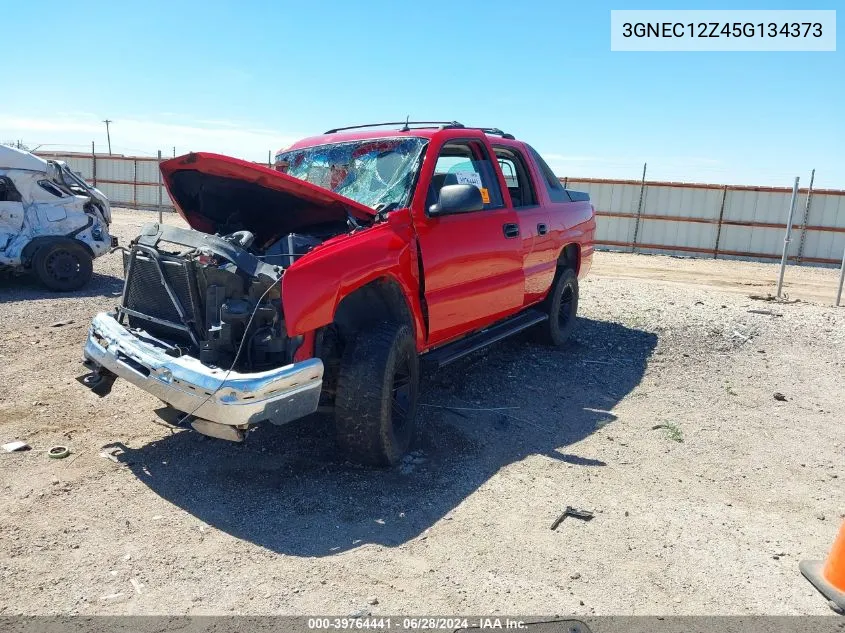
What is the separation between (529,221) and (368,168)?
1.67 metres

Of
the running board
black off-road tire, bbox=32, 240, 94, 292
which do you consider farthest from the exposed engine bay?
black off-road tire, bbox=32, 240, 94, 292

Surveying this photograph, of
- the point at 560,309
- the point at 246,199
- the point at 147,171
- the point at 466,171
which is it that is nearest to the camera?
the point at 246,199

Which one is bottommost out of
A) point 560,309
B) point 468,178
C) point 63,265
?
point 63,265

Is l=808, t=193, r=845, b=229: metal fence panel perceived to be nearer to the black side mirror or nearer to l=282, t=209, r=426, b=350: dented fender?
the black side mirror

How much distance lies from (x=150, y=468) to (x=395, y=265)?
77.3 inches

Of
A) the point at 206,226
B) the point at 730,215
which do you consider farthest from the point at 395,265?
the point at 730,215

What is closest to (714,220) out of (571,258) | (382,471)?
(571,258)

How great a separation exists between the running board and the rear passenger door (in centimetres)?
18

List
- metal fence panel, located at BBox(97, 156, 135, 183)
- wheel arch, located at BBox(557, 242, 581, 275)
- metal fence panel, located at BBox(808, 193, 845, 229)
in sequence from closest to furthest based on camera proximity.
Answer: wheel arch, located at BBox(557, 242, 581, 275) → metal fence panel, located at BBox(808, 193, 845, 229) → metal fence panel, located at BBox(97, 156, 135, 183)

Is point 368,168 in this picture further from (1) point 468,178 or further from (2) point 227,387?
(2) point 227,387

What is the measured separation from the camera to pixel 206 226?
491 cm

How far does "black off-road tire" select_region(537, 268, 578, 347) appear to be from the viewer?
715cm

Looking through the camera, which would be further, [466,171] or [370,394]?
[466,171]

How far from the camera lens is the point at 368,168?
16.8 feet
